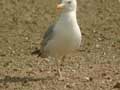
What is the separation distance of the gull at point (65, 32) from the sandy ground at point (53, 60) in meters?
0.52

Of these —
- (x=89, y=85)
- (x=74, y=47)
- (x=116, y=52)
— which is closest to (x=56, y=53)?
(x=74, y=47)

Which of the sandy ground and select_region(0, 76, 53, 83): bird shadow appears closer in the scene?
the sandy ground

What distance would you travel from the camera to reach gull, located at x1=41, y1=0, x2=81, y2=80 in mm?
8707

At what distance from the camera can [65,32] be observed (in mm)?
8688

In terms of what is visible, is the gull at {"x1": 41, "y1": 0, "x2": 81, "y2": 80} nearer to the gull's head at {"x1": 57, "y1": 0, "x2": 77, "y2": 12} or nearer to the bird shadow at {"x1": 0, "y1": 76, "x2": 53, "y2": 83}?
the gull's head at {"x1": 57, "y1": 0, "x2": 77, "y2": 12}

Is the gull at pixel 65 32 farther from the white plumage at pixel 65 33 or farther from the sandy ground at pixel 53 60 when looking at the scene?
the sandy ground at pixel 53 60

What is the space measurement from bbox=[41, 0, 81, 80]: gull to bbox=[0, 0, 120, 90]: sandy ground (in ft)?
1.70

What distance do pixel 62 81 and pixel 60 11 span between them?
3.83 feet

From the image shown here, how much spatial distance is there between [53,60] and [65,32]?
1767 millimetres

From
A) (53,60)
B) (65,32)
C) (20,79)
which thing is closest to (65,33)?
(65,32)

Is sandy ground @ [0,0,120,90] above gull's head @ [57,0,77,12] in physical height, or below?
below

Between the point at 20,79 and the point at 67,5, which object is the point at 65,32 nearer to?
→ the point at 67,5

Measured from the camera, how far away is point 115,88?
8.10 metres

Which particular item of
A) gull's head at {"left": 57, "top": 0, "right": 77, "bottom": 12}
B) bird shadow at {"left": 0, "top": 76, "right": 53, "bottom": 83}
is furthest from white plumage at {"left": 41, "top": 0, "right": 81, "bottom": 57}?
bird shadow at {"left": 0, "top": 76, "right": 53, "bottom": 83}
